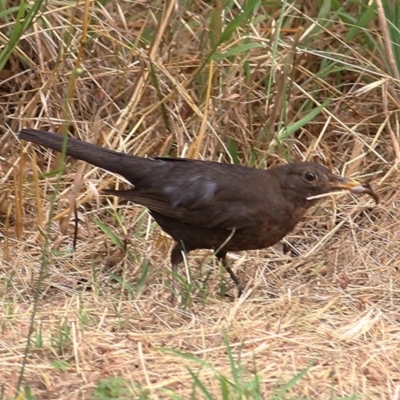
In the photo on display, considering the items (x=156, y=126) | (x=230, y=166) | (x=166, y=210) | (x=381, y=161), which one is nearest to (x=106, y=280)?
(x=166, y=210)

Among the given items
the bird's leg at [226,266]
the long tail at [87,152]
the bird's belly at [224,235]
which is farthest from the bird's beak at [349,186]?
the long tail at [87,152]

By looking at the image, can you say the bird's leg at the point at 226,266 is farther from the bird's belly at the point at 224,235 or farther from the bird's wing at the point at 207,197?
the bird's wing at the point at 207,197

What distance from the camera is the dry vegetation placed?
346cm

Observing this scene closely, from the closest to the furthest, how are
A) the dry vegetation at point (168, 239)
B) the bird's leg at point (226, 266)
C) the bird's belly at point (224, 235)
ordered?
the dry vegetation at point (168, 239), the bird's belly at point (224, 235), the bird's leg at point (226, 266)

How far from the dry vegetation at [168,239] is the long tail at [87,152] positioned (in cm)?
23

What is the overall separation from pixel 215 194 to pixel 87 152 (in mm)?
568

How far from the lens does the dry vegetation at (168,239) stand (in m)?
3.46

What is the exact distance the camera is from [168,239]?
190 inches

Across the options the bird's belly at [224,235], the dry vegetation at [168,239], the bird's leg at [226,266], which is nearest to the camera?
the dry vegetation at [168,239]

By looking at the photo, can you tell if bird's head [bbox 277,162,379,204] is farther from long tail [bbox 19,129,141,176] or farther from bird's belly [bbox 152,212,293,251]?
long tail [bbox 19,129,141,176]

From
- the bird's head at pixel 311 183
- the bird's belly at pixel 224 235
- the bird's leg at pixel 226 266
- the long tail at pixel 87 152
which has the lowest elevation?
the bird's leg at pixel 226 266

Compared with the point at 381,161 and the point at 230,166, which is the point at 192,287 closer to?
the point at 230,166

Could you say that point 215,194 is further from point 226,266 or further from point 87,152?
point 87,152

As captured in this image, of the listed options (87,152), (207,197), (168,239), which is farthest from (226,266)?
(87,152)
